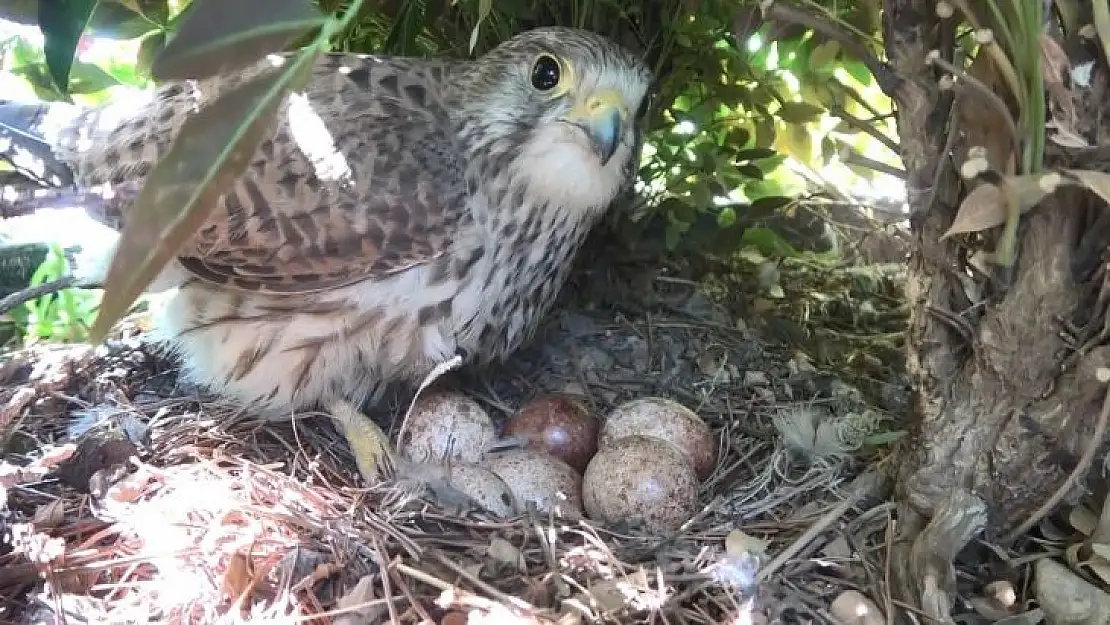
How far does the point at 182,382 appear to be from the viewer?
205 cm

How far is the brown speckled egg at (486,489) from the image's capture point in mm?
1540

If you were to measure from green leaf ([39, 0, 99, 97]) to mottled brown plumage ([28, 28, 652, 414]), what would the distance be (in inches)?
10.6

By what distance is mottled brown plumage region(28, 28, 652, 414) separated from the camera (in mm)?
1706

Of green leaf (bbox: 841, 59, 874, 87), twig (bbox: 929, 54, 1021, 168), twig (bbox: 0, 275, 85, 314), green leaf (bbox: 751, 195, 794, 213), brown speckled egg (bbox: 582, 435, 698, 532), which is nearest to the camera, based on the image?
twig (bbox: 929, 54, 1021, 168)

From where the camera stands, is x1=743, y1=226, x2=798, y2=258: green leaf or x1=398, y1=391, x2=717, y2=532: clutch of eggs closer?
x1=398, y1=391, x2=717, y2=532: clutch of eggs

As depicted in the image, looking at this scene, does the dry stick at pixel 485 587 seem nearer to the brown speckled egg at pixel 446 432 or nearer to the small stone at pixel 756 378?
the brown speckled egg at pixel 446 432

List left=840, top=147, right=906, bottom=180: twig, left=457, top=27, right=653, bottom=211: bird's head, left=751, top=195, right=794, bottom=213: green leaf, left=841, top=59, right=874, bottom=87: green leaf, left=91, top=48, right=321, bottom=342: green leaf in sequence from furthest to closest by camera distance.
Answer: left=751, top=195, right=794, bottom=213: green leaf < left=841, top=59, right=874, bottom=87: green leaf < left=457, top=27, right=653, bottom=211: bird's head < left=840, top=147, right=906, bottom=180: twig < left=91, top=48, right=321, bottom=342: green leaf

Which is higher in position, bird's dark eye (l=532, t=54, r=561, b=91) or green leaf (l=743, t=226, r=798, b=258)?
bird's dark eye (l=532, t=54, r=561, b=91)

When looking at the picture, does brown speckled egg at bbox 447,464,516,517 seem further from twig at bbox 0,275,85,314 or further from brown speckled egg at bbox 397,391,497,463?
twig at bbox 0,275,85,314

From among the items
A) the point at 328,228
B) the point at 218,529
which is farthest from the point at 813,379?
the point at 218,529

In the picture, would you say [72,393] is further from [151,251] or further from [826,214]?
[826,214]

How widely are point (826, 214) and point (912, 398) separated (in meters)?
1.38

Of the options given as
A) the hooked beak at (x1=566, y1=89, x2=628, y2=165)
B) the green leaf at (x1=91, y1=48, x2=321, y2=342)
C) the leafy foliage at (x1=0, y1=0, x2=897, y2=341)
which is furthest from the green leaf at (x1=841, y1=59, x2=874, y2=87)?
the green leaf at (x1=91, y1=48, x2=321, y2=342)

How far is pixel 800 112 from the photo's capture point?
77.4 inches
